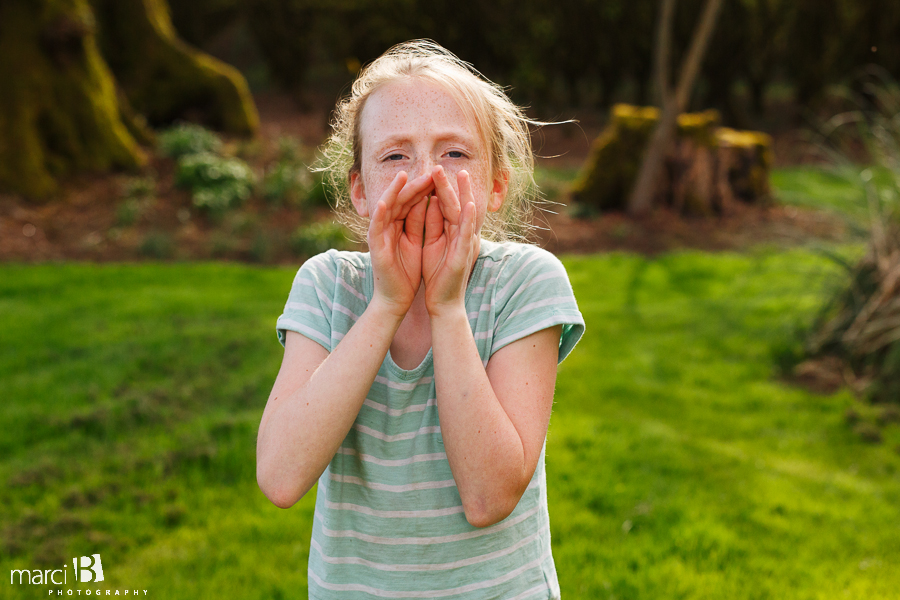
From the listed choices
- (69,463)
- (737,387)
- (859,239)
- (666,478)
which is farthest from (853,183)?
(69,463)

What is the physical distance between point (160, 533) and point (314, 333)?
2.14m

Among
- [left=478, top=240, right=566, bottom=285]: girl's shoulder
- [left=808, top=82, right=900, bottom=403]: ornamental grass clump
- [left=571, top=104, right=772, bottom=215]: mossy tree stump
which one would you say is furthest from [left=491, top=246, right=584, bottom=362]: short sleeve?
[left=571, top=104, right=772, bottom=215]: mossy tree stump

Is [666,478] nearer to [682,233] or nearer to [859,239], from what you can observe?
[859,239]

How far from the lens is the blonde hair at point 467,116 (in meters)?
1.47

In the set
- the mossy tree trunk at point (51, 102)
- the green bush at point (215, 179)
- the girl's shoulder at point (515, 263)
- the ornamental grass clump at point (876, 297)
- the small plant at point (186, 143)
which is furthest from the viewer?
the small plant at point (186, 143)

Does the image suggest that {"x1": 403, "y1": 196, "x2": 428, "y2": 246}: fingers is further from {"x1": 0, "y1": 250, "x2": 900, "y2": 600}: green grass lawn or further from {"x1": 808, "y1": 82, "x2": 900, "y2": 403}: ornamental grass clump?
{"x1": 808, "y1": 82, "x2": 900, "y2": 403}: ornamental grass clump

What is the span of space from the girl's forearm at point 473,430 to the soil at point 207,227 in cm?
533

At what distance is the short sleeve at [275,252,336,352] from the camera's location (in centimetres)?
146

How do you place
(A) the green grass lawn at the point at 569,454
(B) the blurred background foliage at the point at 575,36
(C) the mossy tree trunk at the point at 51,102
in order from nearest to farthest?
(A) the green grass lawn at the point at 569,454 < (C) the mossy tree trunk at the point at 51,102 < (B) the blurred background foliage at the point at 575,36

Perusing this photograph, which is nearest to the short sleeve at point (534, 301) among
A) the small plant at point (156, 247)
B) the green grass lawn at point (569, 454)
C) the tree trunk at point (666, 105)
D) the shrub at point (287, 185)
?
the green grass lawn at point (569, 454)

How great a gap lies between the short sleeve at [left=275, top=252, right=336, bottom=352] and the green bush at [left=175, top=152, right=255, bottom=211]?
23.0 feet

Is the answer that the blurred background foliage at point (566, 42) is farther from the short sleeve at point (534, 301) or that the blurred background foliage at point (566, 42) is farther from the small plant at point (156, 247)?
the short sleeve at point (534, 301)

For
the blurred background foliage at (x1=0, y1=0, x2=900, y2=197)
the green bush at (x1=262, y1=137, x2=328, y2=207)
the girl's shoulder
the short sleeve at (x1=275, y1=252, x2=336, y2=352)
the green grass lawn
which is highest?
the blurred background foliage at (x1=0, y1=0, x2=900, y2=197)

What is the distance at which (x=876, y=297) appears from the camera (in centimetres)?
448
